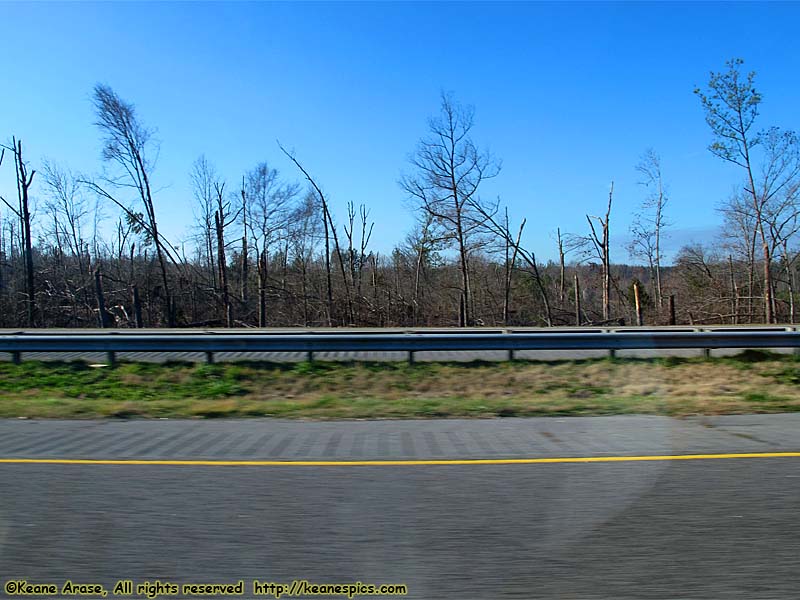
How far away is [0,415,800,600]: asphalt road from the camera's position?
3.87 meters

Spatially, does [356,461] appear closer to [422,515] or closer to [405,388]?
[422,515]

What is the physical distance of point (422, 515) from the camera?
4895 millimetres

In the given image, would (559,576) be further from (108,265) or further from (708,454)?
(108,265)

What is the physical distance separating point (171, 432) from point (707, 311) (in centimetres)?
3367

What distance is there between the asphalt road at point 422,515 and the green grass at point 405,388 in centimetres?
203

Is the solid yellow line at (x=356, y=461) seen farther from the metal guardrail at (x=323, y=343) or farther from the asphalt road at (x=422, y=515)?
the metal guardrail at (x=323, y=343)

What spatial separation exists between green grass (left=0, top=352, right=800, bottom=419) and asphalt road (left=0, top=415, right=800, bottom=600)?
6.65ft

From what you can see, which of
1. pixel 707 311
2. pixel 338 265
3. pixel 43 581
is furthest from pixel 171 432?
pixel 338 265

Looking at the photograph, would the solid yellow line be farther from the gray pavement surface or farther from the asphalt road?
the gray pavement surface

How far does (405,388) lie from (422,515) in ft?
25.6

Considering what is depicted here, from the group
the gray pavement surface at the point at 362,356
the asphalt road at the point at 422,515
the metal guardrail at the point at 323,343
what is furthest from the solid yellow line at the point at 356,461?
the gray pavement surface at the point at 362,356

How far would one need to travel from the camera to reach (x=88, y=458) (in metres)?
6.66

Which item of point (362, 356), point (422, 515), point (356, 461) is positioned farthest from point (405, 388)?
point (422, 515)

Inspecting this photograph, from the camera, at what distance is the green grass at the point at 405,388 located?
32.1 feet
